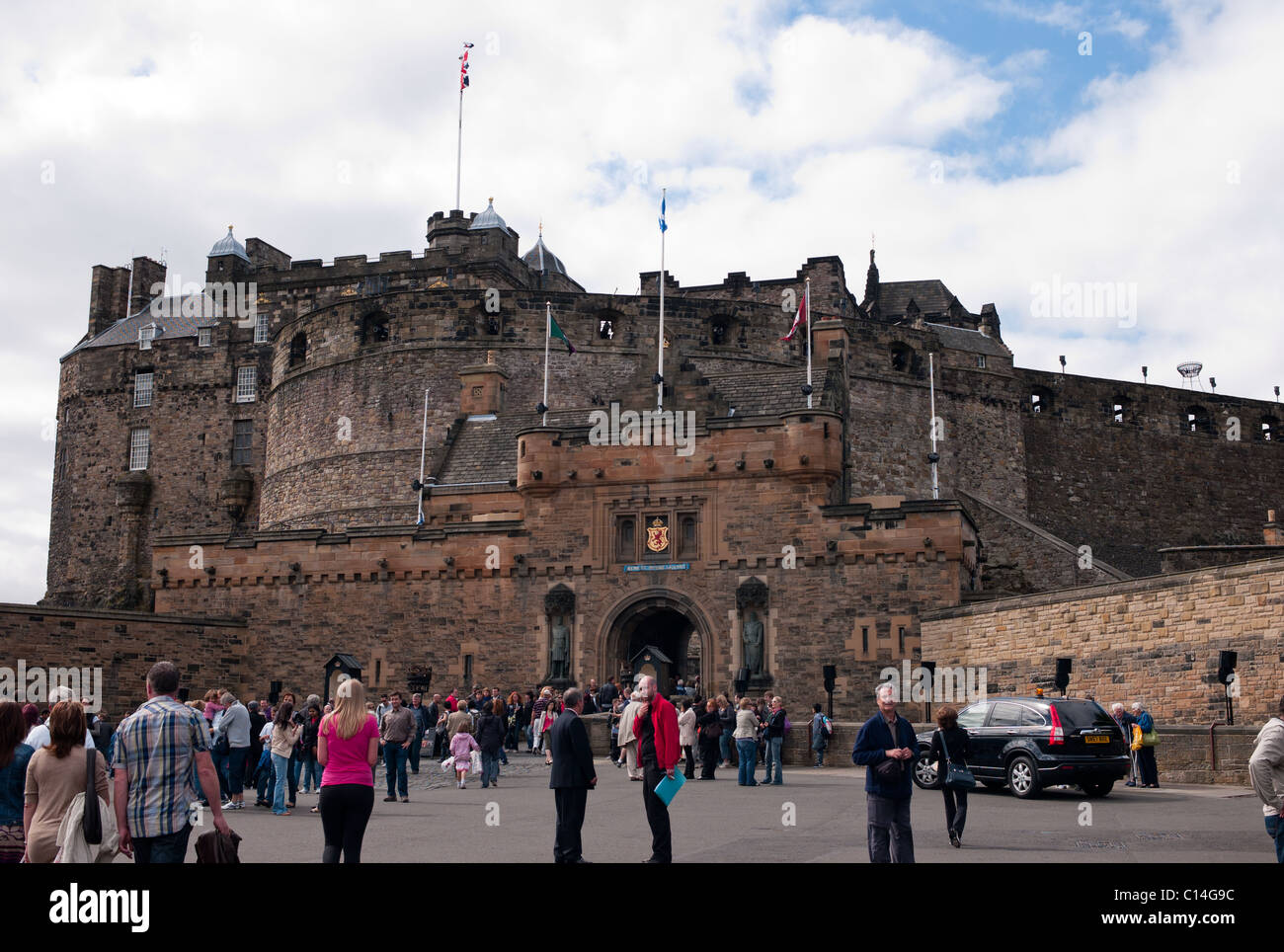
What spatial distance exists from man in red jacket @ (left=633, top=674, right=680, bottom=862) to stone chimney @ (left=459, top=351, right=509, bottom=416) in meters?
27.7

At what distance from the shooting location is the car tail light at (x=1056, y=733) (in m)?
15.5

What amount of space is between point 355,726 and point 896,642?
62.5ft

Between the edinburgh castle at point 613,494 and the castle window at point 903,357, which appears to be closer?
the edinburgh castle at point 613,494

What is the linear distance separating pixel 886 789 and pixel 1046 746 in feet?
24.0

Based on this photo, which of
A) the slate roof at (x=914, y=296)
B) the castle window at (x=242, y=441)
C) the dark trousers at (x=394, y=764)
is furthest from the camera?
the slate roof at (x=914, y=296)

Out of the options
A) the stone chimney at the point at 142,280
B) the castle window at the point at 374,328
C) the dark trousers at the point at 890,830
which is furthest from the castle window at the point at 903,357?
the dark trousers at the point at 890,830

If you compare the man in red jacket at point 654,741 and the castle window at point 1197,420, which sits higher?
the castle window at point 1197,420

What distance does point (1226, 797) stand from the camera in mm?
15523

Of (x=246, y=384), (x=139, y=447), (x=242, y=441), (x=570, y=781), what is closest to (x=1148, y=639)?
(x=570, y=781)

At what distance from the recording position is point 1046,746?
15641 mm

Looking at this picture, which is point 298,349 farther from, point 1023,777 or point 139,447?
point 1023,777

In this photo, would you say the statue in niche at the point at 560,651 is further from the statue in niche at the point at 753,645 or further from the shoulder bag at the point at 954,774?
the shoulder bag at the point at 954,774

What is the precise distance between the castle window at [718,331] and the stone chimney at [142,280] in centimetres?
2625
